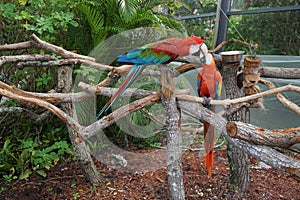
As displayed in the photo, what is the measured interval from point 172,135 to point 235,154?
48 centimetres

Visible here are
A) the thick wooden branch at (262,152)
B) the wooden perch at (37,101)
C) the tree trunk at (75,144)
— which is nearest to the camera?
the thick wooden branch at (262,152)

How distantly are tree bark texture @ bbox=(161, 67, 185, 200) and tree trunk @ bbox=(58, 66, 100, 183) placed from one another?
1.77 feet

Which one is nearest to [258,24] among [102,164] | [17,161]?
[102,164]

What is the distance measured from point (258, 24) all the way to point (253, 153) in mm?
2081

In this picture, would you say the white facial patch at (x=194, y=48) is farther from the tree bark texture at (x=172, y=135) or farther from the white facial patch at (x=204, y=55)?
the tree bark texture at (x=172, y=135)

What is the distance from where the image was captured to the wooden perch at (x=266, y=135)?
81 centimetres

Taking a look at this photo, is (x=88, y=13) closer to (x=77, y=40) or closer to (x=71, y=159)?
(x=77, y=40)

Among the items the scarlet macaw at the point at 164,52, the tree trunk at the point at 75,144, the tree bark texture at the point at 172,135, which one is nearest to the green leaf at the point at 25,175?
the tree trunk at the point at 75,144

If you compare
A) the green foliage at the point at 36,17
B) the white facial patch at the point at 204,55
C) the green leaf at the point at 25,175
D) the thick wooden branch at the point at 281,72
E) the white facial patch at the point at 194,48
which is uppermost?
the green foliage at the point at 36,17

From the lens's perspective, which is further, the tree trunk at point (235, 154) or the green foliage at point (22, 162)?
the green foliage at point (22, 162)

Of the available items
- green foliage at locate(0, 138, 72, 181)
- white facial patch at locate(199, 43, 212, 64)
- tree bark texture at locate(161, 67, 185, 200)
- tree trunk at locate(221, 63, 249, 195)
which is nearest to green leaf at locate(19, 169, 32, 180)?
green foliage at locate(0, 138, 72, 181)

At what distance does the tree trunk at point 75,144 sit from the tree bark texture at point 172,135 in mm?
540

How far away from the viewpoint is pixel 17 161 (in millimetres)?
1821

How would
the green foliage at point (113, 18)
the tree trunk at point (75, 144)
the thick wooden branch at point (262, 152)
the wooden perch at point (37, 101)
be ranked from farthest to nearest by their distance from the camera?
1. the green foliage at point (113, 18)
2. the tree trunk at point (75, 144)
3. the wooden perch at point (37, 101)
4. the thick wooden branch at point (262, 152)
